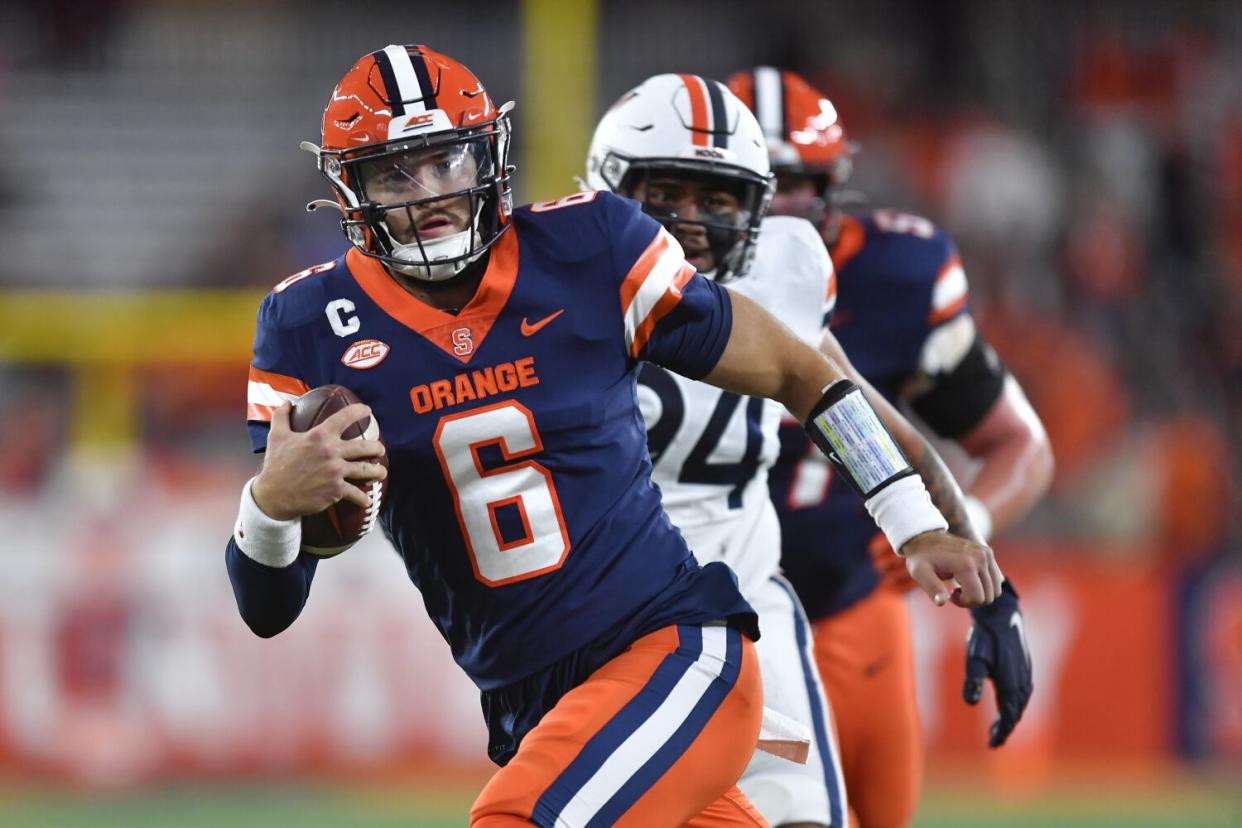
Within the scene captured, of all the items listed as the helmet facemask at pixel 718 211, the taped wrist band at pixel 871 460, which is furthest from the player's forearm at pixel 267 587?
the helmet facemask at pixel 718 211

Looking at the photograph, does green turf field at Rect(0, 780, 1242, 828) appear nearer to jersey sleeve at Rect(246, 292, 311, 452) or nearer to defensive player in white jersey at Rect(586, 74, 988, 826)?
defensive player in white jersey at Rect(586, 74, 988, 826)

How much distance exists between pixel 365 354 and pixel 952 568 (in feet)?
3.27

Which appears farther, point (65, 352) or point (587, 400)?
point (65, 352)

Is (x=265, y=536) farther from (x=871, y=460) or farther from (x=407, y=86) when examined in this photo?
(x=871, y=460)

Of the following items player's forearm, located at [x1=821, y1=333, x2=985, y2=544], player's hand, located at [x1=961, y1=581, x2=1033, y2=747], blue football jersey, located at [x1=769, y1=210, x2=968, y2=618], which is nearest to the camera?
player's forearm, located at [x1=821, y1=333, x2=985, y2=544]

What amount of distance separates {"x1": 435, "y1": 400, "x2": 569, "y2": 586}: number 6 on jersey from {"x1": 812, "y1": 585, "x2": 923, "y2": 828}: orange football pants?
1331 mm

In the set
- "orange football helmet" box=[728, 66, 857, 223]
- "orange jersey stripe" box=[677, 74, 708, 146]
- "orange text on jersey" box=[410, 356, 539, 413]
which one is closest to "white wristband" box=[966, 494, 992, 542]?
"orange football helmet" box=[728, 66, 857, 223]

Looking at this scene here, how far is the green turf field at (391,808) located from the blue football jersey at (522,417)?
13.9 feet

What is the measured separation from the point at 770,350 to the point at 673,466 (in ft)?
2.13

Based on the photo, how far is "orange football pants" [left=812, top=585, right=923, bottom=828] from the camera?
13.9 ft

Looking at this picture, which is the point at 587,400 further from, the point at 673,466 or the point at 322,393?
the point at 673,466

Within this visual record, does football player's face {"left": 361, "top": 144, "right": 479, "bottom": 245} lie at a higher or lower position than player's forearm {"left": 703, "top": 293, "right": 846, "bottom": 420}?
higher

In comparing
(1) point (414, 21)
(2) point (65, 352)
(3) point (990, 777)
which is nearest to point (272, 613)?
(3) point (990, 777)

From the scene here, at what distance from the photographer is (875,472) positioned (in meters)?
3.13
